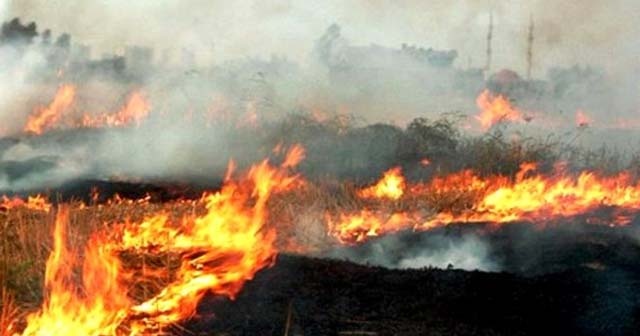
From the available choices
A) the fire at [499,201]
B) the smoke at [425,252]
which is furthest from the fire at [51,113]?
the smoke at [425,252]

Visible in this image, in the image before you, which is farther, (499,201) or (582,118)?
(582,118)

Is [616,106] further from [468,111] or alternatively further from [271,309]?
[271,309]

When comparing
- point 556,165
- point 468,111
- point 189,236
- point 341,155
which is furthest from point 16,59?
point 189,236

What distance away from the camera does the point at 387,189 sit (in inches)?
591

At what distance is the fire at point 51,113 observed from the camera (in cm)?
2275

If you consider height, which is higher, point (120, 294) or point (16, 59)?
point (16, 59)

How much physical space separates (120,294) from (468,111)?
24.2 m

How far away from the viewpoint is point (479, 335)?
667 centimetres

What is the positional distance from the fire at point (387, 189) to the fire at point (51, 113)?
409 inches

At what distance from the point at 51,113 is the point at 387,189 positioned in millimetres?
11605

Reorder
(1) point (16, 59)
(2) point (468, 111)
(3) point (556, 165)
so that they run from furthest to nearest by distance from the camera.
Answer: (2) point (468, 111) < (1) point (16, 59) < (3) point (556, 165)

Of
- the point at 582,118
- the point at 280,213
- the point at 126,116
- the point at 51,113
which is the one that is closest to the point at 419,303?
the point at 280,213

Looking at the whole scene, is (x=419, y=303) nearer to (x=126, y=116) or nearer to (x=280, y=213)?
(x=280, y=213)

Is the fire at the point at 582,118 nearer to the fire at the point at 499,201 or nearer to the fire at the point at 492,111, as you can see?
the fire at the point at 492,111
